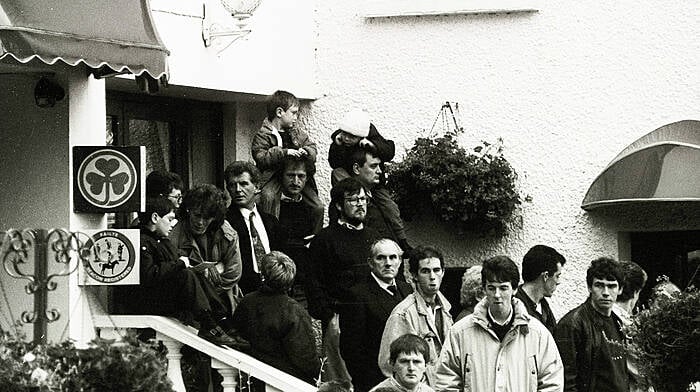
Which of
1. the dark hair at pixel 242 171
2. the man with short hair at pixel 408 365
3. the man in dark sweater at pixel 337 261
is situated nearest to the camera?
the man with short hair at pixel 408 365

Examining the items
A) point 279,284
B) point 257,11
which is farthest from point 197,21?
point 279,284

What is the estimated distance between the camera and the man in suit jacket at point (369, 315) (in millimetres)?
11523

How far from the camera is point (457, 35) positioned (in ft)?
47.8

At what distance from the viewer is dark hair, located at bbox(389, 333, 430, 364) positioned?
397 inches

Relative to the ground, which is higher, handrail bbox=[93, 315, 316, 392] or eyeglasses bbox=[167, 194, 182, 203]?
eyeglasses bbox=[167, 194, 182, 203]

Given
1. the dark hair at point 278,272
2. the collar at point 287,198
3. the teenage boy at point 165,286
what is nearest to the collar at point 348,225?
the collar at point 287,198

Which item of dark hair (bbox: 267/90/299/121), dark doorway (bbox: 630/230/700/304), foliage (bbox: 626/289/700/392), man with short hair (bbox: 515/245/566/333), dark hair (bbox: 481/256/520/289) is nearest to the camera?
foliage (bbox: 626/289/700/392)

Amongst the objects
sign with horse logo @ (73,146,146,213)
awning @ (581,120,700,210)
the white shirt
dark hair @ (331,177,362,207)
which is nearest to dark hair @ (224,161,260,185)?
the white shirt

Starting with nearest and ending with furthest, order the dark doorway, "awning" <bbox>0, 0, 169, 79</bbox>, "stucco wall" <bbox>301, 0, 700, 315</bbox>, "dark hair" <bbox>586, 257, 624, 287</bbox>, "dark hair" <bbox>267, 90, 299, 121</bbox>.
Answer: "awning" <bbox>0, 0, 169, 79</bbox>, "dark hair" <bbox>586, 257, 624, 287</bbox>, "dark hair" <bbox>267, 90, 299, 121</bbox>, "stucco wall" <bbox>301, 0, 700, 315</bbox>, the dark doorway

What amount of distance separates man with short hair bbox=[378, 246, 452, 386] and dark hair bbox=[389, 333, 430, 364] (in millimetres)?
744

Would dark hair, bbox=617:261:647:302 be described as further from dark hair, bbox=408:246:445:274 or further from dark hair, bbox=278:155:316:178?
dark hair, bbox=278:155:316:178

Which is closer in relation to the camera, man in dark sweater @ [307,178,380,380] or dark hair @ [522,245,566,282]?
dark hair @ [522,245,566,282]

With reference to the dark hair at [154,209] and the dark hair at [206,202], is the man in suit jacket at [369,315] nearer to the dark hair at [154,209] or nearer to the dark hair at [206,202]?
the dark hair at [206,202]

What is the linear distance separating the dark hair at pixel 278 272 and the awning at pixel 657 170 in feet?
12.2
